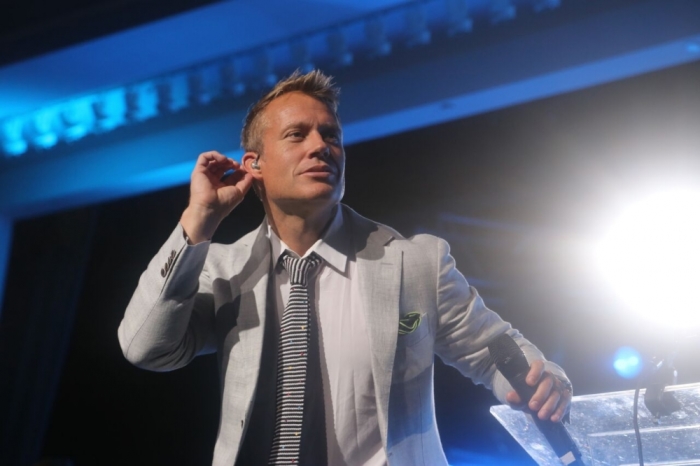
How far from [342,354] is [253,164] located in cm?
66

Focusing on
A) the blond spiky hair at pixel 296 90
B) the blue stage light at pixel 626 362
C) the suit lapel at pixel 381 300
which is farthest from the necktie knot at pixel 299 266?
the blue stage light at pixel 626 362

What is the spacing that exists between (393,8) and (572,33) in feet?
2.90

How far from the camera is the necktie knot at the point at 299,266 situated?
66.7 inches

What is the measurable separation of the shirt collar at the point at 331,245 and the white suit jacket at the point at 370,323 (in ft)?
0.10

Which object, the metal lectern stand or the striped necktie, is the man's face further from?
the metal lectern stand

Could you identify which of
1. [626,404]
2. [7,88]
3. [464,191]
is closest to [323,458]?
[626,404]

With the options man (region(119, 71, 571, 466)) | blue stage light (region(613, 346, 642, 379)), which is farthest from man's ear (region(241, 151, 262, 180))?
blue stage light (region(613, 346, 642, 379))

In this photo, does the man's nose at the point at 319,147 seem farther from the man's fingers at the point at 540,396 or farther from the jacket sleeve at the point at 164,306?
the man's fingers at the point at 540,396

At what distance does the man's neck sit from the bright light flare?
4.37 feet

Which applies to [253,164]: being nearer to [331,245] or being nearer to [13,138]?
[331,245]

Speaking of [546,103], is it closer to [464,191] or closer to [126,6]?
[464,191]

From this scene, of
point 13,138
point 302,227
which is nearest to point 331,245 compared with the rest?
point 302,227

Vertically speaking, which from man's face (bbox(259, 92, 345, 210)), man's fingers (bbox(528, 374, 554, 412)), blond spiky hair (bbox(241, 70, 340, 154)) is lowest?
man's fingers (bbox(528, 374, 554, 412))

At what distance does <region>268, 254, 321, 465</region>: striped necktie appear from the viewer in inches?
59.0
